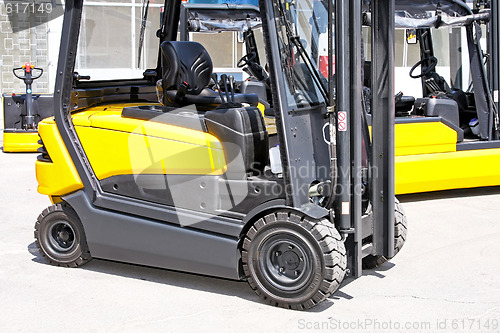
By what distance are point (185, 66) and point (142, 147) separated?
0.80 m

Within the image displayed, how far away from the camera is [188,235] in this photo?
182 inches

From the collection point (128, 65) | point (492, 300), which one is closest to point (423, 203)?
point (492, 300)

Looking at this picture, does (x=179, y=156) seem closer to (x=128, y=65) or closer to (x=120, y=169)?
(x=120, y=169)

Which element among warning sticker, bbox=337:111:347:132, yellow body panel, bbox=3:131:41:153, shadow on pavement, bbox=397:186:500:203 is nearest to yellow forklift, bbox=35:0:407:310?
warning sticker, bbox=337:111:347:132

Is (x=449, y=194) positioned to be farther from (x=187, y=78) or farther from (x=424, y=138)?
(x=187, y=78)

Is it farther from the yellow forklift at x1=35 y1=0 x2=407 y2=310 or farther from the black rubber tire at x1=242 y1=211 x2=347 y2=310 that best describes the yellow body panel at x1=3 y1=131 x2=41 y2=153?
the black rubber tire at x1=242 y1=211 x2=347 y2=310

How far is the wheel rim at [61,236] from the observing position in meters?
5.33

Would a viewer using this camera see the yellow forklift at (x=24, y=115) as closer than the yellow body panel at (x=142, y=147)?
No

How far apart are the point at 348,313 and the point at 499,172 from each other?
4.61 m

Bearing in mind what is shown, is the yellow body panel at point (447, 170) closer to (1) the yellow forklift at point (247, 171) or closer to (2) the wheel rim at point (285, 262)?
(1) the yellow forklift at point (247, 171)

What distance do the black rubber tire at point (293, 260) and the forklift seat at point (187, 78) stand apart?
50.1 inches

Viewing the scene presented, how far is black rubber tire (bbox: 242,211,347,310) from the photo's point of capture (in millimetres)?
4160

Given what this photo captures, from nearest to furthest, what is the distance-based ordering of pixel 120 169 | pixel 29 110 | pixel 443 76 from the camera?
pixel 120 169 → pixel 443 76 → pixel 29 110

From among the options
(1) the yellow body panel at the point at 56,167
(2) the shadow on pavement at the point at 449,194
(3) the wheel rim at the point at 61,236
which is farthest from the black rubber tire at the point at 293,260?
(2) the shadow on pavement at the point at 449,194
